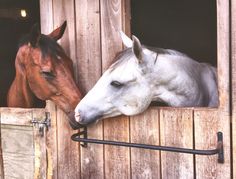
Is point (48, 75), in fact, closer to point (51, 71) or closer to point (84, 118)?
point (51, 71)

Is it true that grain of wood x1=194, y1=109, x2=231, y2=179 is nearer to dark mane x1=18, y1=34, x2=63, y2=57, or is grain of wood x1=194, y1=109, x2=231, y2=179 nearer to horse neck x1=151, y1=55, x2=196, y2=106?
horse neck x1=151, y1=55, x2=196, y2=106

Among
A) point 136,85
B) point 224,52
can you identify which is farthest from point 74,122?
point 224,52

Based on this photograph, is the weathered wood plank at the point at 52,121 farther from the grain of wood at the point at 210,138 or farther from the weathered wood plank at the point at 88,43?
the grain of wood at the point at 210,138

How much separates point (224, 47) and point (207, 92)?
43 cm

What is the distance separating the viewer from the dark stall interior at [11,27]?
135 inches

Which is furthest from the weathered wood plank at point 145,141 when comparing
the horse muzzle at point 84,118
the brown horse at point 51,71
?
the brown horse at point 51,71

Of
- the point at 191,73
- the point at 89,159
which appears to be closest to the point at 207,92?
the point at 191,73

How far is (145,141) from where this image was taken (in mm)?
1614

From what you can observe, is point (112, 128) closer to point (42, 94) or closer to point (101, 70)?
point (101, 70)

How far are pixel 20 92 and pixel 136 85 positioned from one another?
97 centimetres

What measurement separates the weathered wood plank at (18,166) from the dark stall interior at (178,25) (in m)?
1.75

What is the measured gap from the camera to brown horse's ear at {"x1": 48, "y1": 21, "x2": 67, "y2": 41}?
5.87 ft

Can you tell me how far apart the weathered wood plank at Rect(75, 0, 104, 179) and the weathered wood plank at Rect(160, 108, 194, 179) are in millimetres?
349

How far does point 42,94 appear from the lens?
71.8 inches
